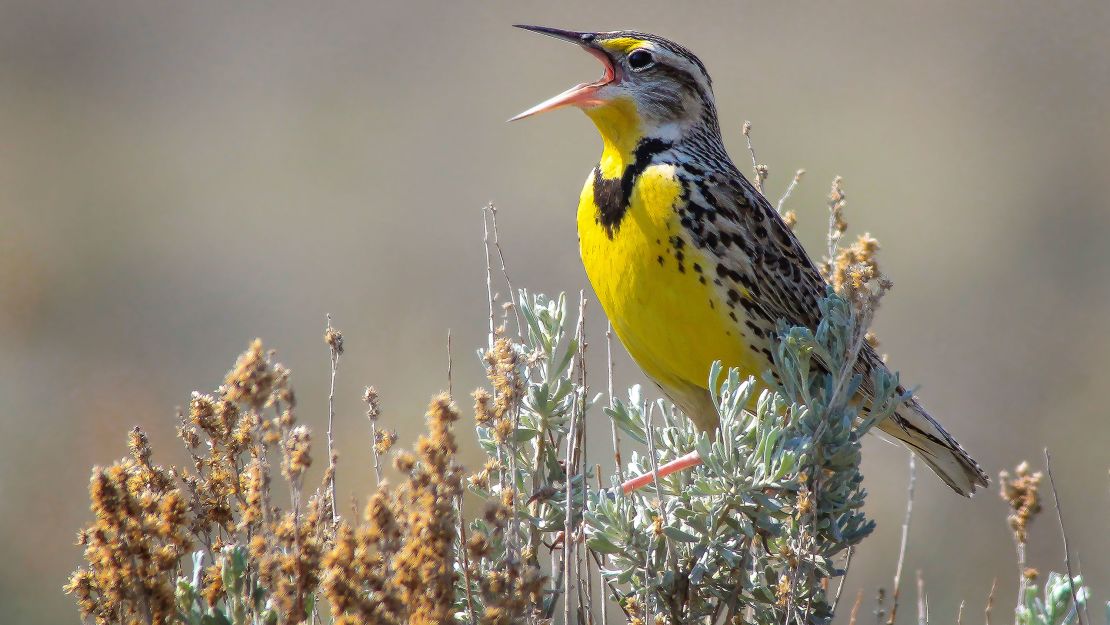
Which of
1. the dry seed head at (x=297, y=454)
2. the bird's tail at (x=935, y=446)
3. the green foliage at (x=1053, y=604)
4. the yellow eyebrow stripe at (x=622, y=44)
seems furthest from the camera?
the yellow eyebrow stripe at (x=622, y=44)

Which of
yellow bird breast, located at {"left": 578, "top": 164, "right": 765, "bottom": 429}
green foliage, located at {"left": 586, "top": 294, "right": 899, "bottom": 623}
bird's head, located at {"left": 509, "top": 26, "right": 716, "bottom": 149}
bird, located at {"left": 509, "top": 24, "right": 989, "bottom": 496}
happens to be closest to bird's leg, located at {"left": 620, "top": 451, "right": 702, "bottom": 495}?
bird, located at {"left": 509, "top": 24, "right": 989, "bottom": 496}

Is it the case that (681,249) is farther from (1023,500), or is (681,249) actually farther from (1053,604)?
(1053,604)

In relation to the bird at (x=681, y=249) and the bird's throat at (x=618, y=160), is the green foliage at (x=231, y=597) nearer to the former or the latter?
the bird at (x=681, y=249)

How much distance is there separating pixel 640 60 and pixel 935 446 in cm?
126

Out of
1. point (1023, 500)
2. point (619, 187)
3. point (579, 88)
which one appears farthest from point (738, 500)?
point (579, 88)

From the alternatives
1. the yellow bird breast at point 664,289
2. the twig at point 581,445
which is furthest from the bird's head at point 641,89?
the twig at point 581,445

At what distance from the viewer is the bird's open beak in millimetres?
3502

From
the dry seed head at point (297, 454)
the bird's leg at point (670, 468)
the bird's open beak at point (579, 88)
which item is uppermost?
the bird's open beak at point (579, 88)

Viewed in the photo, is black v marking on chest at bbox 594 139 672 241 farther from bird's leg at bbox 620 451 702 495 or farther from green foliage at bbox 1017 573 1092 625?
green foliage at bbox 1017 573 1092 625

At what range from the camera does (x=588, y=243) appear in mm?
3551

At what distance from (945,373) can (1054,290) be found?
1.21 m

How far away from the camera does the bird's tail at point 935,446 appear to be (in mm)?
3658

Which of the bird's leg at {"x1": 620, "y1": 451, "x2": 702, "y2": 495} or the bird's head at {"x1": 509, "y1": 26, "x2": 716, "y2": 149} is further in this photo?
the bird's head at {"x1": 509, "y1": 26, "x2": 716, "y2": 149}

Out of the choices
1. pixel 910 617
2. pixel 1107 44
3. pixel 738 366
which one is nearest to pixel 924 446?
pixel 738 366
